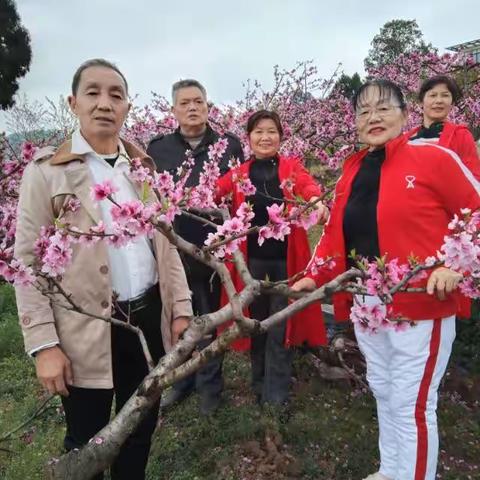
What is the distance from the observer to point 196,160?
125 inches

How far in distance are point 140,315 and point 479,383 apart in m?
2.97

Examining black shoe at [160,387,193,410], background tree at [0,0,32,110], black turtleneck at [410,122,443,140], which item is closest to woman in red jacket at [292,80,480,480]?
black turtleneck at [410,122,443,140]

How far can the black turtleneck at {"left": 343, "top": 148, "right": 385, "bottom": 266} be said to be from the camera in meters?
2.14

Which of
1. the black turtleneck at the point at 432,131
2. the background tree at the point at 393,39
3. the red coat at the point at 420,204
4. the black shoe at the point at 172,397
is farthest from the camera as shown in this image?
the background tree at the point at 393,39

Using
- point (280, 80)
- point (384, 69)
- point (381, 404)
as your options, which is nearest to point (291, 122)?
point (280, 80)

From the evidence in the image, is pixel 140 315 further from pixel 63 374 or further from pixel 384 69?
pixel 384 69

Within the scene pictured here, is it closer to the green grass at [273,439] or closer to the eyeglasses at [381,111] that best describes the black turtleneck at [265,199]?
the eyeglasses at [381,111]

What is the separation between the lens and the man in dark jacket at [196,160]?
10.3 feet

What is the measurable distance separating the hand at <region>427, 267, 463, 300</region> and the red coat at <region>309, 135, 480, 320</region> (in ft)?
0.79

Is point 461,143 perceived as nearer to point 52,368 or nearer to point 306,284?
point 306,284

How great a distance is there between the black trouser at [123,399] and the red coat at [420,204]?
0.90 metres

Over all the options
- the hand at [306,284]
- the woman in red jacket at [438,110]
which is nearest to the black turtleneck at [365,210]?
the hand at [306,284]

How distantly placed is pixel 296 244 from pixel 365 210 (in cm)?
97

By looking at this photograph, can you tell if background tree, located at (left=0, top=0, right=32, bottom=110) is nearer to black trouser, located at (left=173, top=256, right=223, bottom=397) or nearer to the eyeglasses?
black trouser, located at (left=173, top=256, right=223, bottom=397)
